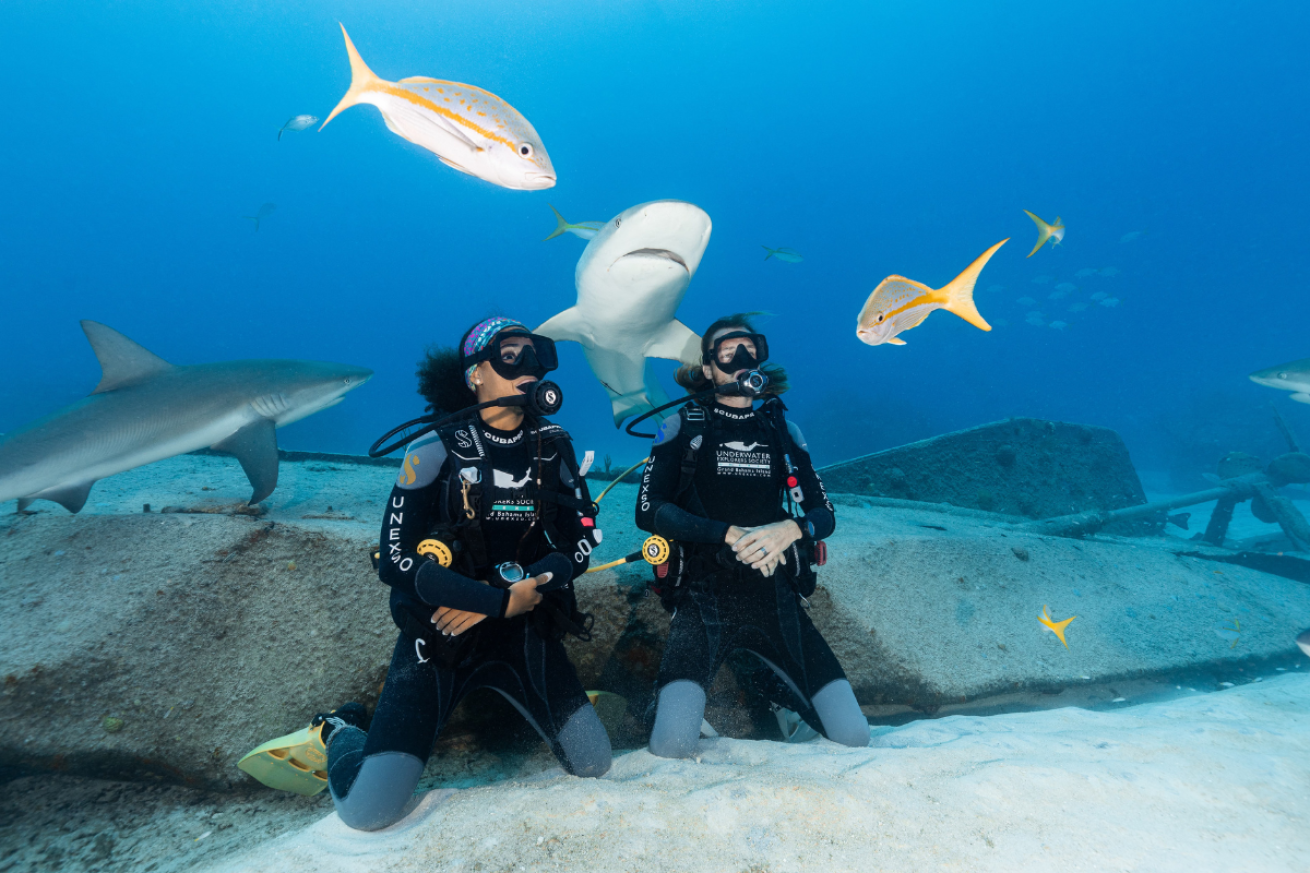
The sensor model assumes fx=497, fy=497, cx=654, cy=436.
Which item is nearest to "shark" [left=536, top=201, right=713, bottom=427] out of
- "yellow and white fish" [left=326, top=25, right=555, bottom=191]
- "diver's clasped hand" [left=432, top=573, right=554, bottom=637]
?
"yellow and white fish" [left=326, top=25, right=555, bottom=191]

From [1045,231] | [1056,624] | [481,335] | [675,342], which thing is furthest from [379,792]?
[1045,231]

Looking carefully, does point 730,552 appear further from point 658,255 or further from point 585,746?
point 658,255

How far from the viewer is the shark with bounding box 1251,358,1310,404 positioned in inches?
217

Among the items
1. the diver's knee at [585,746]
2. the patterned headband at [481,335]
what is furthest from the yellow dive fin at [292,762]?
the patterned headband at [481,335]

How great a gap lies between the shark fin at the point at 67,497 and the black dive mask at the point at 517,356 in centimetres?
301

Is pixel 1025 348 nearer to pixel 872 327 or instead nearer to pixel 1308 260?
pixel 1308 260

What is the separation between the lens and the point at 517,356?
8.74ft

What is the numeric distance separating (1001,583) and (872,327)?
11.2 feet

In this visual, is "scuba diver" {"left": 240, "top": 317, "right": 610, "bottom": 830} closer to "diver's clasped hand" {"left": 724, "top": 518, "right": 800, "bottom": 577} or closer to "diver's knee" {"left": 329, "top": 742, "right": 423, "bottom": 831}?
"diver's knee" {"left": 329, "top": 742, "right": 423, "bottom": 831}

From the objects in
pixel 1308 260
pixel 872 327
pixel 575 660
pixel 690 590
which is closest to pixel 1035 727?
pixel 690 590

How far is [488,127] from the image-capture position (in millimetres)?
2301

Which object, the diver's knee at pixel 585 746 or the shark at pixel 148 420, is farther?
the shark at pixel 148 420

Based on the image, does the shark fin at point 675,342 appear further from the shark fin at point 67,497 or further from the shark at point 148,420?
the shark fin at point 67,497

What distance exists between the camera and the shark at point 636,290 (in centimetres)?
390
